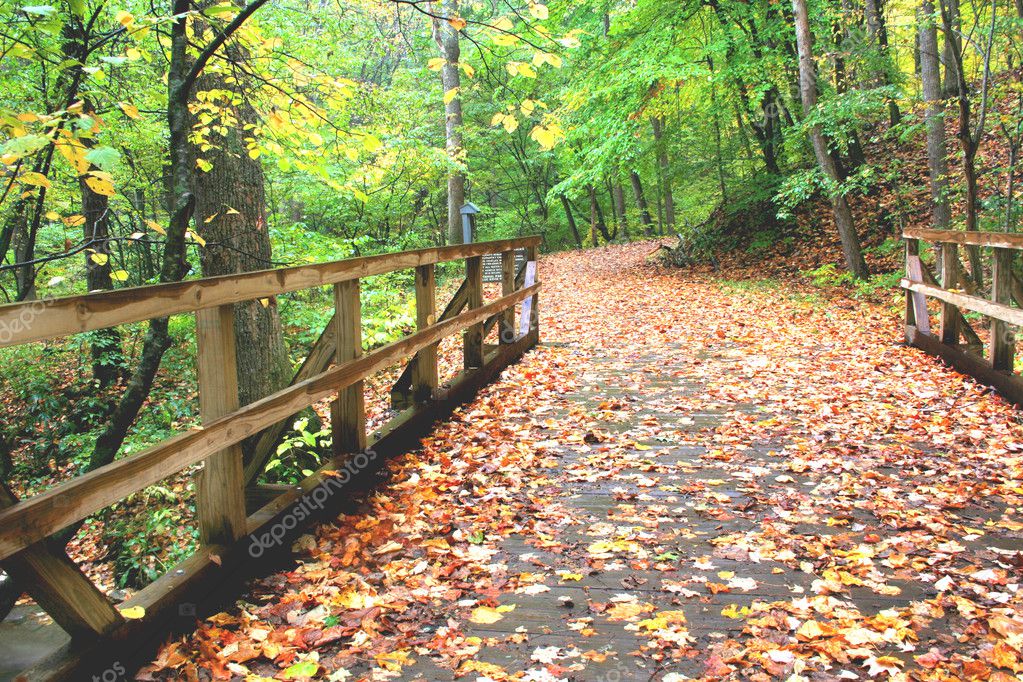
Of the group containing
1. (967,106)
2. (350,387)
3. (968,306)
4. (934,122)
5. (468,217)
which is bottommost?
(350,387)

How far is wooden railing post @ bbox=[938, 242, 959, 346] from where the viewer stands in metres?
7.40

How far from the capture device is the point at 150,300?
281 cm

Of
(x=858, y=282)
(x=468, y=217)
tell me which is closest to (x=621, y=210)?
(x=468, y=217)

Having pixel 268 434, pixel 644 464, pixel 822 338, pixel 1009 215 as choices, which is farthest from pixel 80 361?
pixel 1009 215

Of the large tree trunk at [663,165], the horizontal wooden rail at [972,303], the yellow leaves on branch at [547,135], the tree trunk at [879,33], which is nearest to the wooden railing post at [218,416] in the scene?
the yellow leaves on branch at [547,135]

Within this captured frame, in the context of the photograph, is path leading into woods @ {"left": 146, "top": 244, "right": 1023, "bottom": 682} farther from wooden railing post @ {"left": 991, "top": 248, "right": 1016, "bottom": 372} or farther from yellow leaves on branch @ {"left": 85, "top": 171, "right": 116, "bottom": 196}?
yellow leaves on branch @ {"left": 85, "top": 171, "right": 116, "bottom": 196}

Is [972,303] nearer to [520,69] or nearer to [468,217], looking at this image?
[520,69]

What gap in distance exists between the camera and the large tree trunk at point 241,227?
233 inches

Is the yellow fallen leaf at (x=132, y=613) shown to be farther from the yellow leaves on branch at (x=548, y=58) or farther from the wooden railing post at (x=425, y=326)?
the wooden railing post at (x=425, y=326)

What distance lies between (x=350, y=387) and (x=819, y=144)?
11.9 meters

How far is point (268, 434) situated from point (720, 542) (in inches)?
111

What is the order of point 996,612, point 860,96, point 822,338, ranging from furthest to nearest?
point 860,96
point 822,338
point 996,612

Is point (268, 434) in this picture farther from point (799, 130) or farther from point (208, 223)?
point (799, 130)

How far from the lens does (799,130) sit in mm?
13547
